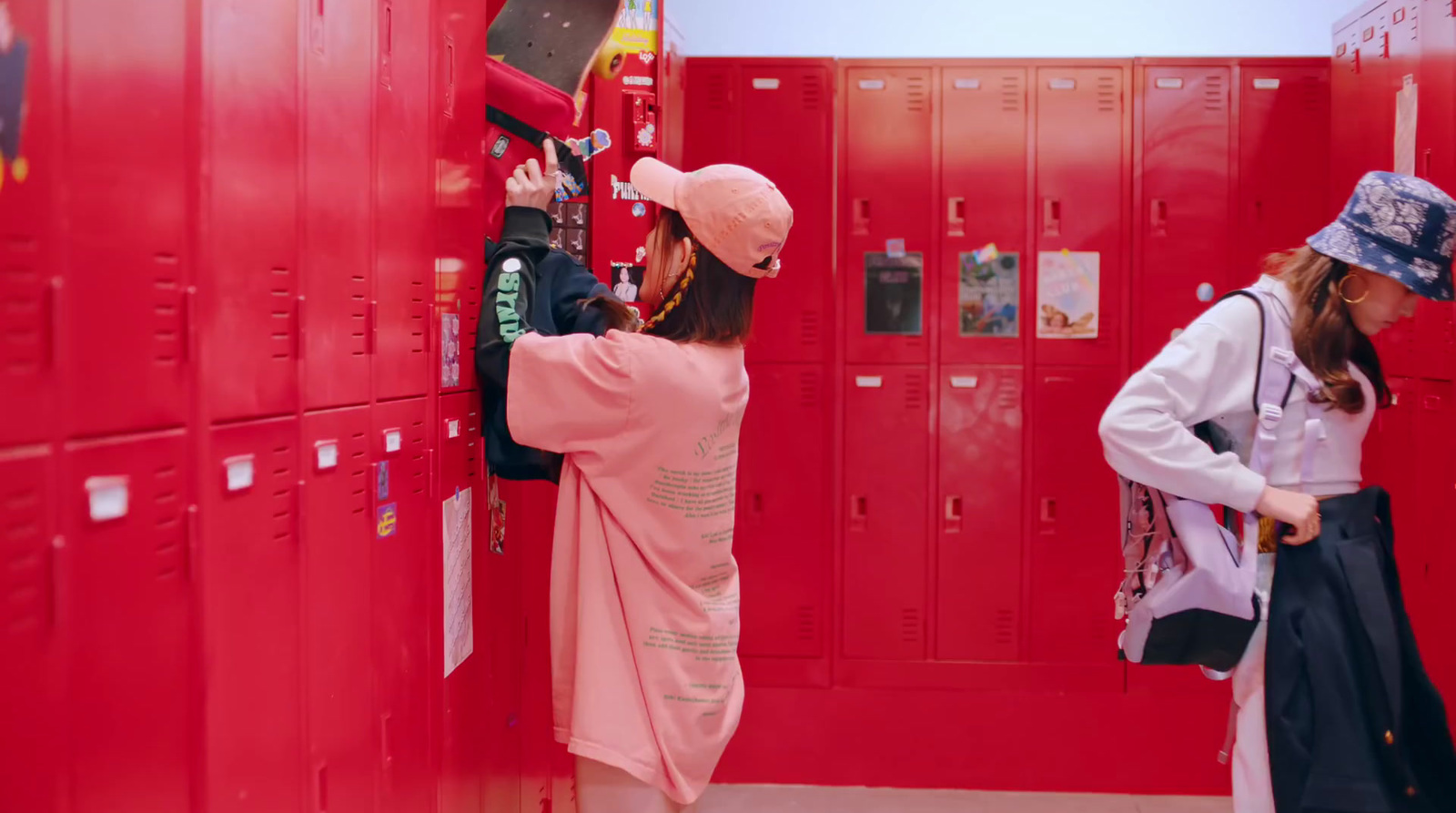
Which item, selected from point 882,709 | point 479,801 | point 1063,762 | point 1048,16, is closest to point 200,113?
point 479,801

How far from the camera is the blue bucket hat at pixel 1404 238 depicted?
1.86m

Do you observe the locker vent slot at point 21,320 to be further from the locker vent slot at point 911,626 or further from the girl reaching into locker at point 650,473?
the locker vent slot at point 911,626

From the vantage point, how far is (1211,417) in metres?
1.93

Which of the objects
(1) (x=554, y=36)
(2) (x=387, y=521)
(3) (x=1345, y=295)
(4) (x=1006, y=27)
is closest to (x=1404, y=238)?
(3) (x=1345, y=295)

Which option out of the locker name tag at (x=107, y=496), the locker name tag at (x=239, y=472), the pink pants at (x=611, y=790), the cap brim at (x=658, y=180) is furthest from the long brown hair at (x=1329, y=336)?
the locker name tag at (x=107, y=496)

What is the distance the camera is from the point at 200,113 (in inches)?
43.2

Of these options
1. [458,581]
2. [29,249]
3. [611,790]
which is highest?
[29,249]

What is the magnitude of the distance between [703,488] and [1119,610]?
35.0 inches

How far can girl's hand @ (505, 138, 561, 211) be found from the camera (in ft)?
6.50

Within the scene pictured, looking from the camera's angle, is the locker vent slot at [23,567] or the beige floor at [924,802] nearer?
the locker vent slot at [23,567]

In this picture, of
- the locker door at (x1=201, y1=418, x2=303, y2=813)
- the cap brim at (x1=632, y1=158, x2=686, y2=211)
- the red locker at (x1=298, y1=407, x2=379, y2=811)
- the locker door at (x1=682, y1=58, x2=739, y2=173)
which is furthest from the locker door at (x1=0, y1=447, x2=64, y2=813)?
the locker door at (x1=682, y1=58, x2=739, y2=173)

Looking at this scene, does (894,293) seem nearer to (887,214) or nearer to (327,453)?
(887,214)

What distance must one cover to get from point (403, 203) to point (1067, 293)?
2.73 metres

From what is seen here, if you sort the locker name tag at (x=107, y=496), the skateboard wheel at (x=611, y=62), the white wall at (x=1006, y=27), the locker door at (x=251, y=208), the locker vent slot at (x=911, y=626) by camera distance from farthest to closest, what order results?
the white wall at (x=1006, y=27)
the locker vent slot at (x=911, y=626)
the skateboard wheel at (x=611, y=62)
the locker door at (x=251, y=208)
the locker name tag at (x=107, y=496)
